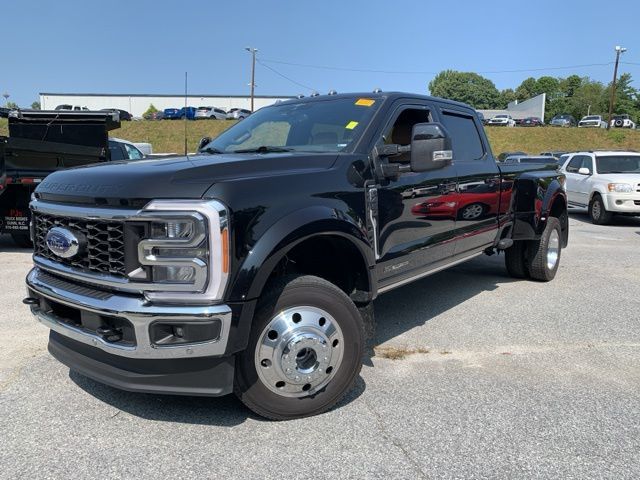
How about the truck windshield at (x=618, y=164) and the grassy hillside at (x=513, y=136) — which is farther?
the grassy hillside at (x=513, y=136)

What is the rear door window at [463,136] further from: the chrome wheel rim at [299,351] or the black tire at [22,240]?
the black tire at [22,240]

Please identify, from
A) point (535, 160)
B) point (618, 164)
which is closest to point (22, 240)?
point (618, 164)

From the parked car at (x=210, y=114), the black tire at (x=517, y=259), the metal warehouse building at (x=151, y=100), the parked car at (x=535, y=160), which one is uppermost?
the metal warehouse building at (x=151, y=100)

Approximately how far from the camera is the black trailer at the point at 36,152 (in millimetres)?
7617

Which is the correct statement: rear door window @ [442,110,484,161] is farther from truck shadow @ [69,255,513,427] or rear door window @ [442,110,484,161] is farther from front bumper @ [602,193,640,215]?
front bumper @ [602,193,640,215]

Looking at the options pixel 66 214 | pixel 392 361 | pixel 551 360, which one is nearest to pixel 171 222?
pixel 66 214

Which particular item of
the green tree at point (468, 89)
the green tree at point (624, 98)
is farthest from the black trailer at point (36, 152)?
the green tree at point (468, 89)

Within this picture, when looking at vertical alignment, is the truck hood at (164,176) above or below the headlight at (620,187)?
above

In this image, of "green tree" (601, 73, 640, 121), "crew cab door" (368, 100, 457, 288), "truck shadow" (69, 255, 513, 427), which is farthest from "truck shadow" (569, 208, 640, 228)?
"green tree" (601, 73, 640, 121)

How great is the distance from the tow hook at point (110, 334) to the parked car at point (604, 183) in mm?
12745

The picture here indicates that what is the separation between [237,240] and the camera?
262cm

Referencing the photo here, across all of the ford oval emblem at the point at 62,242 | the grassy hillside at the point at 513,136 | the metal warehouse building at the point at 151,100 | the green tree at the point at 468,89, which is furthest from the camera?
the green tree at the point at 468,89

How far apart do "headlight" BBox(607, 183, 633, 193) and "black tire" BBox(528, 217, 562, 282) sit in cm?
703

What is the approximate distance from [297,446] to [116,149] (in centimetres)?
851
